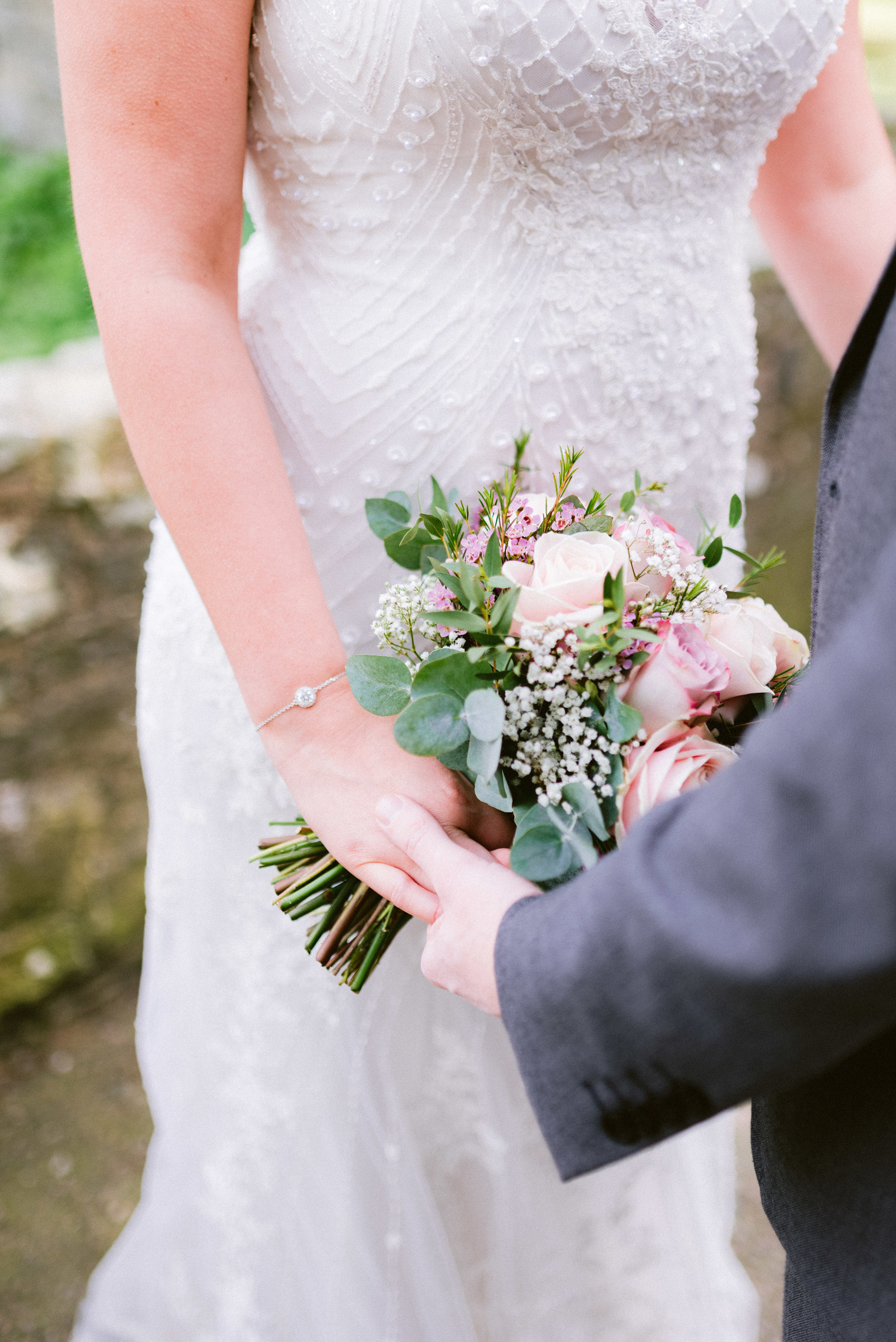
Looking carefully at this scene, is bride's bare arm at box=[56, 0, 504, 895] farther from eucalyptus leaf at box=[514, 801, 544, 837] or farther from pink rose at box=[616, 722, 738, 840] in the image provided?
pink rose at box=[616, 722, 738, 840]

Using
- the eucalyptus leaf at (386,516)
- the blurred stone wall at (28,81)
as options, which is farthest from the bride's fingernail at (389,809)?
the blurred stone wall at (28,81)

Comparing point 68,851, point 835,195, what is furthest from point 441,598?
point 68,851

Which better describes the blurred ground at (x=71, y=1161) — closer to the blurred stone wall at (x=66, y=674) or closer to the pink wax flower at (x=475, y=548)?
the blurred stone wall at (x=66, y=674)

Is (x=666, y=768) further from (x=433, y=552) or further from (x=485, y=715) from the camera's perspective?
(x=433, y=552)

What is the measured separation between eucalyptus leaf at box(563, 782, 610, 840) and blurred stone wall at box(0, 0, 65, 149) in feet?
14.4

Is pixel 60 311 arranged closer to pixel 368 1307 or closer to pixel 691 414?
pixel 691 414

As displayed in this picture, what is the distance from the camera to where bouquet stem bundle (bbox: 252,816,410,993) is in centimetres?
111

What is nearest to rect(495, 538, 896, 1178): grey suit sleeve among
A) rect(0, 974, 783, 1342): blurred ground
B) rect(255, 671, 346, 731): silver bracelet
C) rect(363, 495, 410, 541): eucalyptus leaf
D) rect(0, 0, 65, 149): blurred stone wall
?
rect(255, 671, 346, 731): silver bracelet

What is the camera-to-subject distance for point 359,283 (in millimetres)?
1263

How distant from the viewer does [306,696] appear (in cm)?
109

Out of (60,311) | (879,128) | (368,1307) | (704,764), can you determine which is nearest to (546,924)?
(704,764)

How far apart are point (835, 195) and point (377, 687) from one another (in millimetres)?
1193

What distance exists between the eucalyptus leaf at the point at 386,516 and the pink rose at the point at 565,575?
0.24 m

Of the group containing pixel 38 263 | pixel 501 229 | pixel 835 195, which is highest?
pixel 38 263
